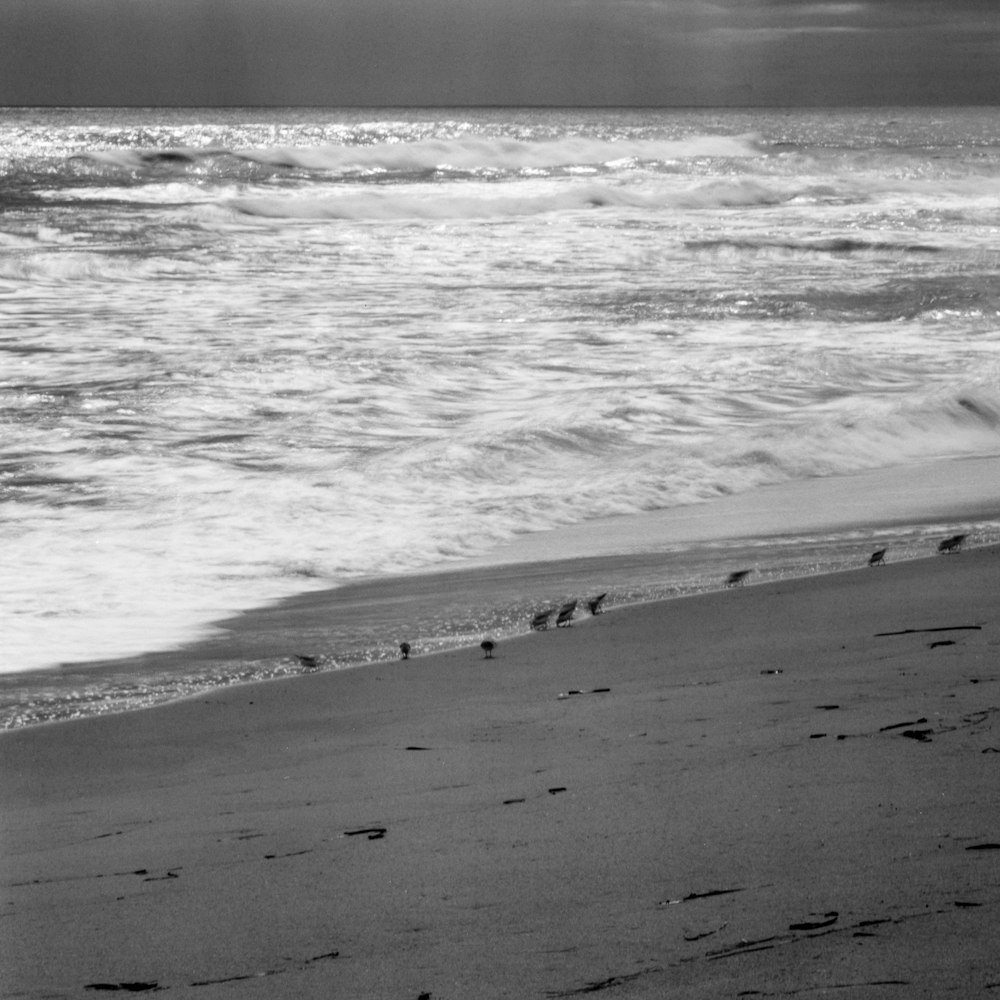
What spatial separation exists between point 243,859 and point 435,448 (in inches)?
169

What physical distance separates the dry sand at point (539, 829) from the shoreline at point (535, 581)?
213 mm

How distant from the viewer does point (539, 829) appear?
2.22m

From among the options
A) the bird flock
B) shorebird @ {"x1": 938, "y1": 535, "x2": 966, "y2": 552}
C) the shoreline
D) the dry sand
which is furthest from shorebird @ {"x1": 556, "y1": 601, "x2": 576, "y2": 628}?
shorebird @ {"x1": 938, "y1": 535, "x2": 966, "y2": 552}

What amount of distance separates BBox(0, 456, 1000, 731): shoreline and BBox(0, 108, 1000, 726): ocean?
0.02 metres

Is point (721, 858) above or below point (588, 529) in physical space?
above

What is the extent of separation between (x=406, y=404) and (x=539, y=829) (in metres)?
5.59

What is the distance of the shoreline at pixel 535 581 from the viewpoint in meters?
3.39

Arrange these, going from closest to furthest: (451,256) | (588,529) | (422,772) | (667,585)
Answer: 1. (422,772)
2. (667,585)
3. (588,529)
4. (451,256)

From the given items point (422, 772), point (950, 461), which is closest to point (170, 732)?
point (422, 772)

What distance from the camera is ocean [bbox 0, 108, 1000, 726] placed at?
4.27 metres

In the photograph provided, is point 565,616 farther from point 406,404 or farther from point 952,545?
point 406,404

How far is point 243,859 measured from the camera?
7.20 feet

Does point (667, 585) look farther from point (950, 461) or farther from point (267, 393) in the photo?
point (267, 393)

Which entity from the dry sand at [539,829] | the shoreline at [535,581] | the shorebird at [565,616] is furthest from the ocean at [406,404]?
the dry sand at [539,829]
